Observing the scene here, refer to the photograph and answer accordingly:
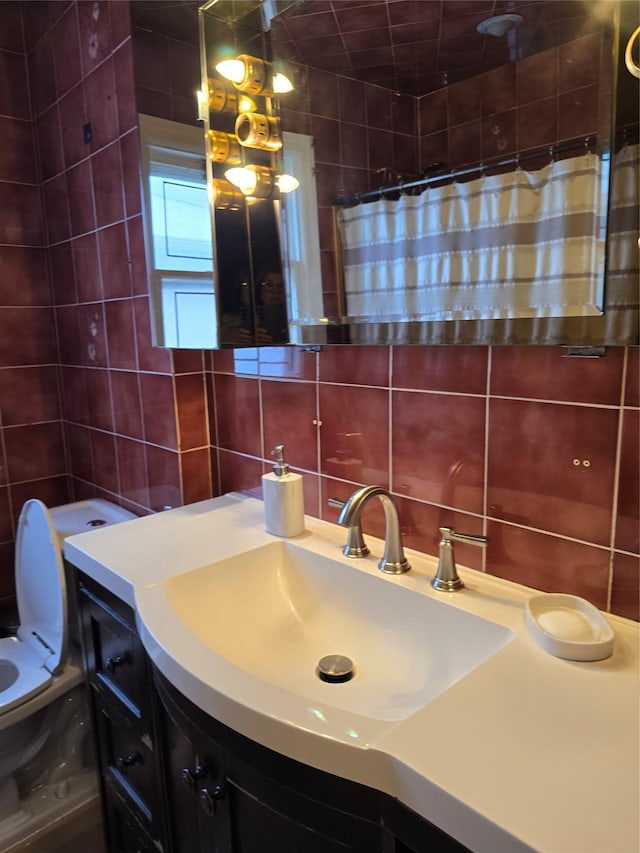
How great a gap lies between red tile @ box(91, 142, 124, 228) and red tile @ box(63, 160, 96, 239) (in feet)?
0.13

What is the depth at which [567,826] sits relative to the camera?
538mm

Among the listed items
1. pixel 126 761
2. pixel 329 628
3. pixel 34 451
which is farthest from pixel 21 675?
pixel 329 628

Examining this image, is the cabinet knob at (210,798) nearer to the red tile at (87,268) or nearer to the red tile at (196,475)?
the red tile at (196,475)

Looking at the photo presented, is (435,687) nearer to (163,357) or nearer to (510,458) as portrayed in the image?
(510,458)

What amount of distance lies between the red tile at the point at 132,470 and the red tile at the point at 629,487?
128 centimetres

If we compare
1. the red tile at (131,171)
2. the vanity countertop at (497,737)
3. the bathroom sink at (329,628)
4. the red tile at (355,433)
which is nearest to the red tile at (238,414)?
the red tile at (355,433)

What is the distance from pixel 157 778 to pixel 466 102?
4.31ft

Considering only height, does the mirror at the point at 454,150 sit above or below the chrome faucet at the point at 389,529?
above

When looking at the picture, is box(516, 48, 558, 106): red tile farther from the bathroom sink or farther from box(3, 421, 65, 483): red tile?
box(3, 421, 65, 483): red tile

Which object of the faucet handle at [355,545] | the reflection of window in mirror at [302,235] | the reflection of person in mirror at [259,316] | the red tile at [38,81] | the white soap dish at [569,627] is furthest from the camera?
the red tile at [38,81]

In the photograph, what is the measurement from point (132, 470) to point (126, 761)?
0.81m

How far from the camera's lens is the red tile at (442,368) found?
3.27 ft

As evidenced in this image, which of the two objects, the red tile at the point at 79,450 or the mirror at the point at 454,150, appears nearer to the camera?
the mirror at the point at 454,150

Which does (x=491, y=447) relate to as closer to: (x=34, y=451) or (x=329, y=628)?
(x=329, y=628)
